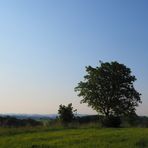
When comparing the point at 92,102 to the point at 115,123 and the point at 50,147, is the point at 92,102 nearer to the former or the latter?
the point at 115,123

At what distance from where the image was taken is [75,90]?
212ft

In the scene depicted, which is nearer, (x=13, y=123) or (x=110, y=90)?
(x=13, y=123)

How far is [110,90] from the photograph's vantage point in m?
61.5

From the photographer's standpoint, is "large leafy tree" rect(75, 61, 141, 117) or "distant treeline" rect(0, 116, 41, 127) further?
"large leafy tree" rect(75, 61, 141, 117)

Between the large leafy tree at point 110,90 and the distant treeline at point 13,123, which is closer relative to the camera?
the distant treeline at point 13,123

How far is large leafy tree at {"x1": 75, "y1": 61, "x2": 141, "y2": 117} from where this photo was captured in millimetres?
61281

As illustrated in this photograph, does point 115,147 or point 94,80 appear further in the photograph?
point 94,80

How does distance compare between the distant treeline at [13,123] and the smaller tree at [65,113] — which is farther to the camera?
the smaller tree at [65,113]

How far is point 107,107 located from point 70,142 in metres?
39.0

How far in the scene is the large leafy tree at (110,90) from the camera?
61281 millimetres

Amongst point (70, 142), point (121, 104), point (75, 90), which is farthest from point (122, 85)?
point (70, 142)

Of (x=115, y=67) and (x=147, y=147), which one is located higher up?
(x=115, y=67)

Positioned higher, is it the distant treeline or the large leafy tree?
the large leafy tree

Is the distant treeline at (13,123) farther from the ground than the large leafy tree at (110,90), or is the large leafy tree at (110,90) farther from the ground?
the large leafy tree at (110,90)
